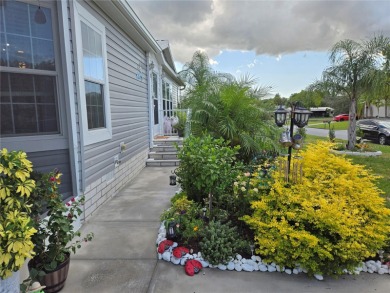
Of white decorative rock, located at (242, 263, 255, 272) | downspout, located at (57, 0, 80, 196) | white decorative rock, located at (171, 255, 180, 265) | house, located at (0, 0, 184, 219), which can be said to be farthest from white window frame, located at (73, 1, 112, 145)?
white decorative rock, located at (242, 263, 255, 272)

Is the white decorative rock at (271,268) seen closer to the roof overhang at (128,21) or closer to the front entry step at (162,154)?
the roof overhang at (128,21)

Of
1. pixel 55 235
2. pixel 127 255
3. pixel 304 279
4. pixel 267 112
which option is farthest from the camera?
pixel 267 112

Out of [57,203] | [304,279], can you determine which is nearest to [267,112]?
[304,279]

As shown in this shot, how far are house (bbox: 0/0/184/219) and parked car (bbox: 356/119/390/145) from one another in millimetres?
12341

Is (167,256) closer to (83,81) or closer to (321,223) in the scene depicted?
(321,223)

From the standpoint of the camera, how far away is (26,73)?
2885 mm

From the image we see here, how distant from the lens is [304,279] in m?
2.52

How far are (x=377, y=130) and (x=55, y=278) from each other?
14733 millimetres

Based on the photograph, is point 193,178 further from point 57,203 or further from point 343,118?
point 343,118

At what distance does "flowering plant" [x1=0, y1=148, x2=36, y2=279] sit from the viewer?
5.40 feet

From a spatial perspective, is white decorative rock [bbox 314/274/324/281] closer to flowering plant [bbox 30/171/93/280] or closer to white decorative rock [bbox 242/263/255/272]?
white decorative rock [bbox 242/263/255/272]

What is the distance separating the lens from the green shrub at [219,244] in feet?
8.77

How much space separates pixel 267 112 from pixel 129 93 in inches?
134

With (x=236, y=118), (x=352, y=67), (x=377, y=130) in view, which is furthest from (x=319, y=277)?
(x=377, y=130)
